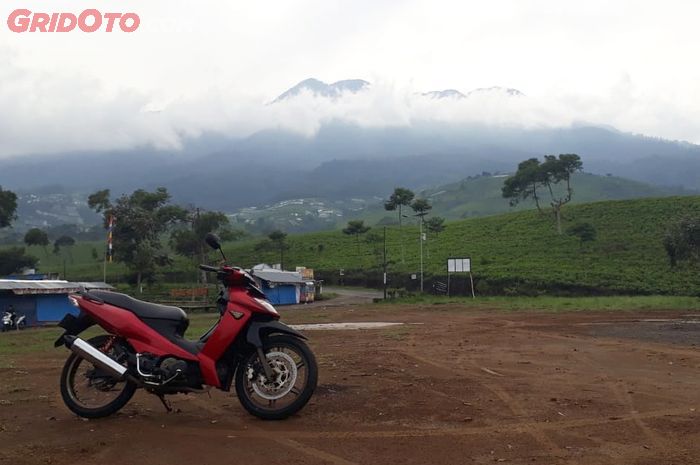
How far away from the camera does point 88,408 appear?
218 inches

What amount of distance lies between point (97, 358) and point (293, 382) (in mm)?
1792

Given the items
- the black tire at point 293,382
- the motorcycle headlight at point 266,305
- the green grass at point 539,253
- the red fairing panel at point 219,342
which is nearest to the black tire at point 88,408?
the red fairing panel at point 219,342

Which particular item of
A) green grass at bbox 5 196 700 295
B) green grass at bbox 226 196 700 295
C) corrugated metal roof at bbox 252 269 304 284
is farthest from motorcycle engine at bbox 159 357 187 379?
green grass at bbox 226 196 700 295

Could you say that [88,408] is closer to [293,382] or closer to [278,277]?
[293,382]

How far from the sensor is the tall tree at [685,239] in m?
35.1

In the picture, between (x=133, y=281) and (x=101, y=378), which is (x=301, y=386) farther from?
(x=133, y=281)

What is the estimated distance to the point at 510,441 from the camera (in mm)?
4551

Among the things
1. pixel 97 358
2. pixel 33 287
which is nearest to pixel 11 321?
pixel 33 287

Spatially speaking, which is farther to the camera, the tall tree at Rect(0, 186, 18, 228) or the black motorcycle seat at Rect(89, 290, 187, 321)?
the tall tree at Rect(0, 186, 18, 228)

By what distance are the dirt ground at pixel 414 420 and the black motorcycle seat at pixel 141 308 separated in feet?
2.99

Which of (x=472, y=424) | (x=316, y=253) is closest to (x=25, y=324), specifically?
(x=472, y=424)

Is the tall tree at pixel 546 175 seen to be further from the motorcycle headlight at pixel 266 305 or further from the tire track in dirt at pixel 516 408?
the motorcycle headlight at pixel 266 305

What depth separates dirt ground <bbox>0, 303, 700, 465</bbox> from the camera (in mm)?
4281

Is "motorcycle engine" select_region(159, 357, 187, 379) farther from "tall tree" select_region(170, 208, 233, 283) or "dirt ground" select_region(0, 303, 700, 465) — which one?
"tall tree" select_region(170, 208, 233, 283)
